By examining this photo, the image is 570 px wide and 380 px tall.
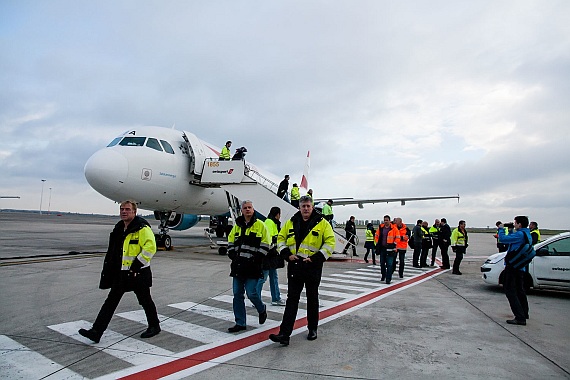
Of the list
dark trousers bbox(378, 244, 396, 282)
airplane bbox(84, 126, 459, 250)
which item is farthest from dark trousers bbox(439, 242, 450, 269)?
airplane bbox(84, 126, 459, 250)

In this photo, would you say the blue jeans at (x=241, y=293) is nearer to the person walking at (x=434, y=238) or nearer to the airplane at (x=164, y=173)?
the airplane at (x=164, y=173)

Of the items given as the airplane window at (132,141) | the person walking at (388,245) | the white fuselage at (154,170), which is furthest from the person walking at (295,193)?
the person walking at (388,245)

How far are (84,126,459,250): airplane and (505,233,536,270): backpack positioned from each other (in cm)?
886

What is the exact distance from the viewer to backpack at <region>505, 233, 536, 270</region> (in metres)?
6.23

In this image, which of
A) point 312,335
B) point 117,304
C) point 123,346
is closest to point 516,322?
point 312,335

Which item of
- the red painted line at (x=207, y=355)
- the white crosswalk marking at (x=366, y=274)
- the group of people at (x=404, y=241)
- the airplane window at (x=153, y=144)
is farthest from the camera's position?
the airplane window at (x=153, y=144)

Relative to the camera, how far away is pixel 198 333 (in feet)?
16.5

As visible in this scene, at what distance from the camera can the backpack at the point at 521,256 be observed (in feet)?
20.4

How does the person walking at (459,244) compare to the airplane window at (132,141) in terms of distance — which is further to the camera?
the airplane window at (132,141)

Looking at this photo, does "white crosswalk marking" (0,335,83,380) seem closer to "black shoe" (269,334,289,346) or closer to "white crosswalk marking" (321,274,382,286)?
"black shoe" (269,334,289,346)

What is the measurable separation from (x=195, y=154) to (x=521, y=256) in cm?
1204

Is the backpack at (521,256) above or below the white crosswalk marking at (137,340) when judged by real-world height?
above

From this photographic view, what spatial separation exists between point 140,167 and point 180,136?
320cm

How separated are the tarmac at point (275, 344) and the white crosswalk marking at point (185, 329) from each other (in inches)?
0.6
